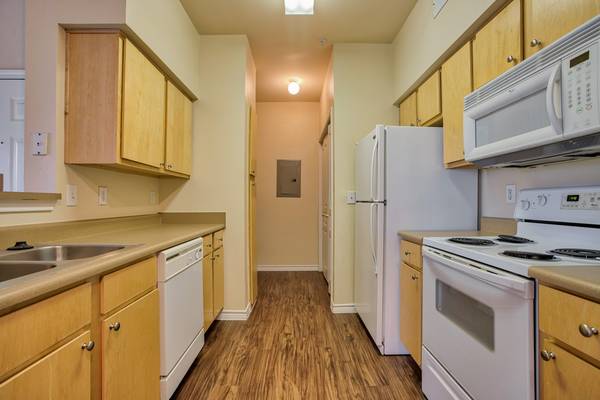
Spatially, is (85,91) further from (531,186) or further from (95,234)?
A: (531,186)

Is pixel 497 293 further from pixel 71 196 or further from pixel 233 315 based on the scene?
pixel 233 315

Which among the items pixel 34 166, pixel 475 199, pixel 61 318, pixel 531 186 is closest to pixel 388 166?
pixel 475 199

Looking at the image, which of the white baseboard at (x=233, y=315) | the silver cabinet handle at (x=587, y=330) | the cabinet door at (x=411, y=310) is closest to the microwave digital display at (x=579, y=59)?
the silver cabinet handle at (x=587, y=330)

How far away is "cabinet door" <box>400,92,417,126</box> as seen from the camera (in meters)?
2.47

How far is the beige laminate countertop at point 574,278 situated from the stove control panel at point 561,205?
1.58 feet

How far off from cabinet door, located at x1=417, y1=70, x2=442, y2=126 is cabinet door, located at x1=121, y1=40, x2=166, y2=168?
2001mm

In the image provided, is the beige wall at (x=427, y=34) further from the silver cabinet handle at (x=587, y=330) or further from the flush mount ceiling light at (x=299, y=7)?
the silver cabinet handle at (x=587, y=330)

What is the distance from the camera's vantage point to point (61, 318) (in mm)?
849

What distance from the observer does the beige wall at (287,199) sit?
4.62m

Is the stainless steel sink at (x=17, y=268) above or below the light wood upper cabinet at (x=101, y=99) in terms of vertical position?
below

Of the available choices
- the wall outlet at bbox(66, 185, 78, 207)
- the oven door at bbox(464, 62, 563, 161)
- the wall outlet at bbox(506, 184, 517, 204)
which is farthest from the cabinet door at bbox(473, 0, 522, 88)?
the wall outlet at bbox(66, 185, 78, 207)

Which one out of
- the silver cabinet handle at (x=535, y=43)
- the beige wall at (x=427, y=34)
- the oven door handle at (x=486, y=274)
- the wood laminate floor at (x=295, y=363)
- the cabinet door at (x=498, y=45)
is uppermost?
the beige wall at (x=427, y=34)

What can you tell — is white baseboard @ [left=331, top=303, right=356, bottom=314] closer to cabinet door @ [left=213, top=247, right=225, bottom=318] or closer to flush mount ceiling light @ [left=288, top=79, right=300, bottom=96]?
cabinet door @ [left=213, top=247, right=225, bottom=318]

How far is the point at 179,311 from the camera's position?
5.39 ft
